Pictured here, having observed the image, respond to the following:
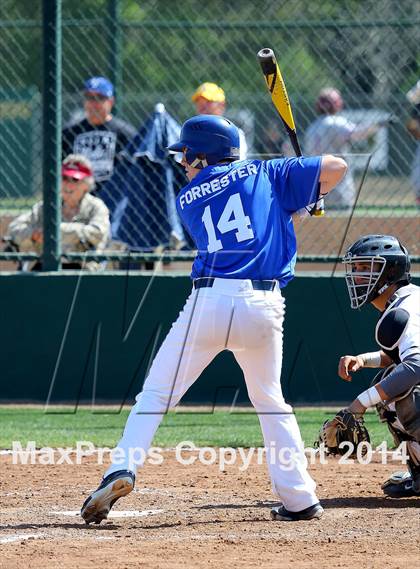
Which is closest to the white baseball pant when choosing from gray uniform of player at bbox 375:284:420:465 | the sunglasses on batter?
gray uniform of player at bbox 375:284:420:465

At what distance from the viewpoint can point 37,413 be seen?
27.7 feet

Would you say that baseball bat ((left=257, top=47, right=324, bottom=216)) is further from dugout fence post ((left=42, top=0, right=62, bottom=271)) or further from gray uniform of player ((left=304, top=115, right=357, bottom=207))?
gray uniform of player ((left=304, top=115, right=357, bottom=207))

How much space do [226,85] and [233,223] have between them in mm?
9488

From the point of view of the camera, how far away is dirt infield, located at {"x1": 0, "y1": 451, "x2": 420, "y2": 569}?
14.3 feet

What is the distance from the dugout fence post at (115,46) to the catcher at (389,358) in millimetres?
6292

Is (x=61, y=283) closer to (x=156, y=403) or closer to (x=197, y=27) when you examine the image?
(x=197, y=27)

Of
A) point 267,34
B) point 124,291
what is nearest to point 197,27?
point 267,34

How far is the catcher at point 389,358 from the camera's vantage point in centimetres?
509

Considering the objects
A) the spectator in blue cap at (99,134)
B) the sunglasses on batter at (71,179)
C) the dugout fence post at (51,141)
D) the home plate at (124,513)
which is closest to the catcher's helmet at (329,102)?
the spectator in blue cap at (99,134)

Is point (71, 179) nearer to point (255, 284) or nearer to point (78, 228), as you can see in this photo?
Result: point (78, 228)

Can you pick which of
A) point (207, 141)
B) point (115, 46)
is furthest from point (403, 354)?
point (115, 46)

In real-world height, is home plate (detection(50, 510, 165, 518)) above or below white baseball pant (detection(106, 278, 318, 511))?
below

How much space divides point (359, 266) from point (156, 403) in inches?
47.4

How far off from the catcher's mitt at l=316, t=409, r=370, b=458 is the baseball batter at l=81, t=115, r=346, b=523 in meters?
0.22
